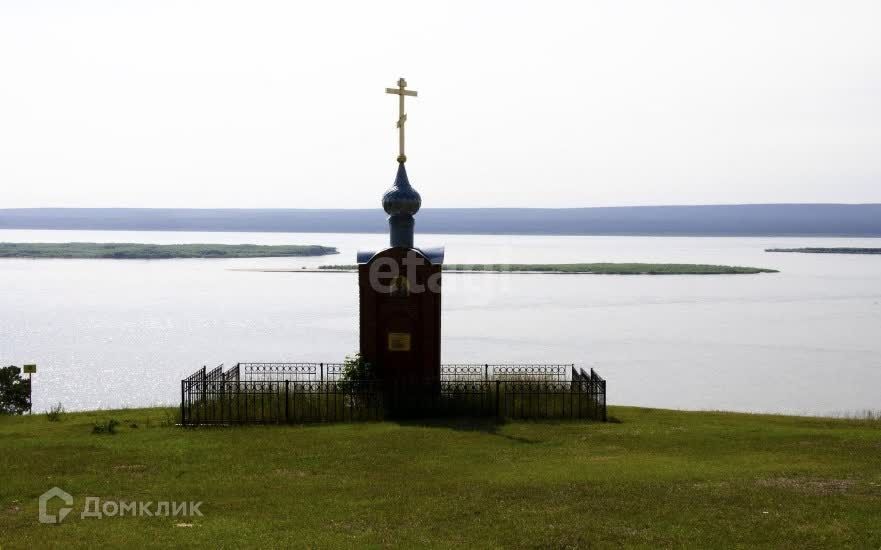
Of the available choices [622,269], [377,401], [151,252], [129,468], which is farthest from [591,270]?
[129,468]

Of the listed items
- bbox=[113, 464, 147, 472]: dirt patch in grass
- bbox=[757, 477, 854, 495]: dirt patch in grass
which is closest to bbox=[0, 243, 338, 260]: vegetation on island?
bbox=[113, 464, 147, 472]: dirt patch in grass

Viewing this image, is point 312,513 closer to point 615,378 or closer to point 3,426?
point 3,426

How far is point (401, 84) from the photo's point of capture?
21.6 m

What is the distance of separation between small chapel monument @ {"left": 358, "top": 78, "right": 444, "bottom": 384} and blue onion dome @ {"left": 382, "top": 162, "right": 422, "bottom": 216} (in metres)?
1.02

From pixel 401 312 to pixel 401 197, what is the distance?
266 cm

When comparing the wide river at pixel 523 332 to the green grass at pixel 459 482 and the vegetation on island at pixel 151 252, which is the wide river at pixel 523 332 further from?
the vegetation on island at pixel 151 252

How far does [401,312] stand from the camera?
68.9 feet

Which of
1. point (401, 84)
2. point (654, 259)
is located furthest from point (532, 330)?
point (654, 259)

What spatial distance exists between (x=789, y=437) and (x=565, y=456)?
4.44 metres

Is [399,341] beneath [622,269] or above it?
above

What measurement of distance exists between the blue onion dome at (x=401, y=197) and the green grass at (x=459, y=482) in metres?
5.43

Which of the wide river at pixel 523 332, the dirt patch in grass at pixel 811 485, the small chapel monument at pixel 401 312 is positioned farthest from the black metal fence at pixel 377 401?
the wide river at pixel 523 332

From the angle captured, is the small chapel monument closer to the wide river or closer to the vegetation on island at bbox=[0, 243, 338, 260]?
the wide river

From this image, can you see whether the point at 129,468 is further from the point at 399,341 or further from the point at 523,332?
the point at 523,332
